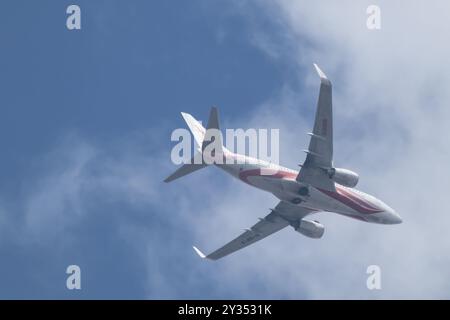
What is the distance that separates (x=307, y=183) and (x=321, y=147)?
4.74 m

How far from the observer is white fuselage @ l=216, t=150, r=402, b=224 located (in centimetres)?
7262

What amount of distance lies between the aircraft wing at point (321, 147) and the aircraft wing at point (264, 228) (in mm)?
9376

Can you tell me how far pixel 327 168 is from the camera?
6956 centimetres

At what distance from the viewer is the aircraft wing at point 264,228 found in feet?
268

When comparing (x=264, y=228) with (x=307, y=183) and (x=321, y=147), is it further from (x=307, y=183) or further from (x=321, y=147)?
(x=321, y=147)

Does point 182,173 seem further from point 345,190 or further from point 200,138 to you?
point 345,190

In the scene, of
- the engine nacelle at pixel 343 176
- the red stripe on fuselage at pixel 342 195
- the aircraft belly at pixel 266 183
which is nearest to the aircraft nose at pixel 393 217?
the red stripe on fuselage at pixel 342 195

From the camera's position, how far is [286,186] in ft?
238

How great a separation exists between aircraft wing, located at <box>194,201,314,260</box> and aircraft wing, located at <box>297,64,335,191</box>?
30.8 ft

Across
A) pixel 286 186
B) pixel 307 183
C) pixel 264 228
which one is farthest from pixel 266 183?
pixel 264 228
